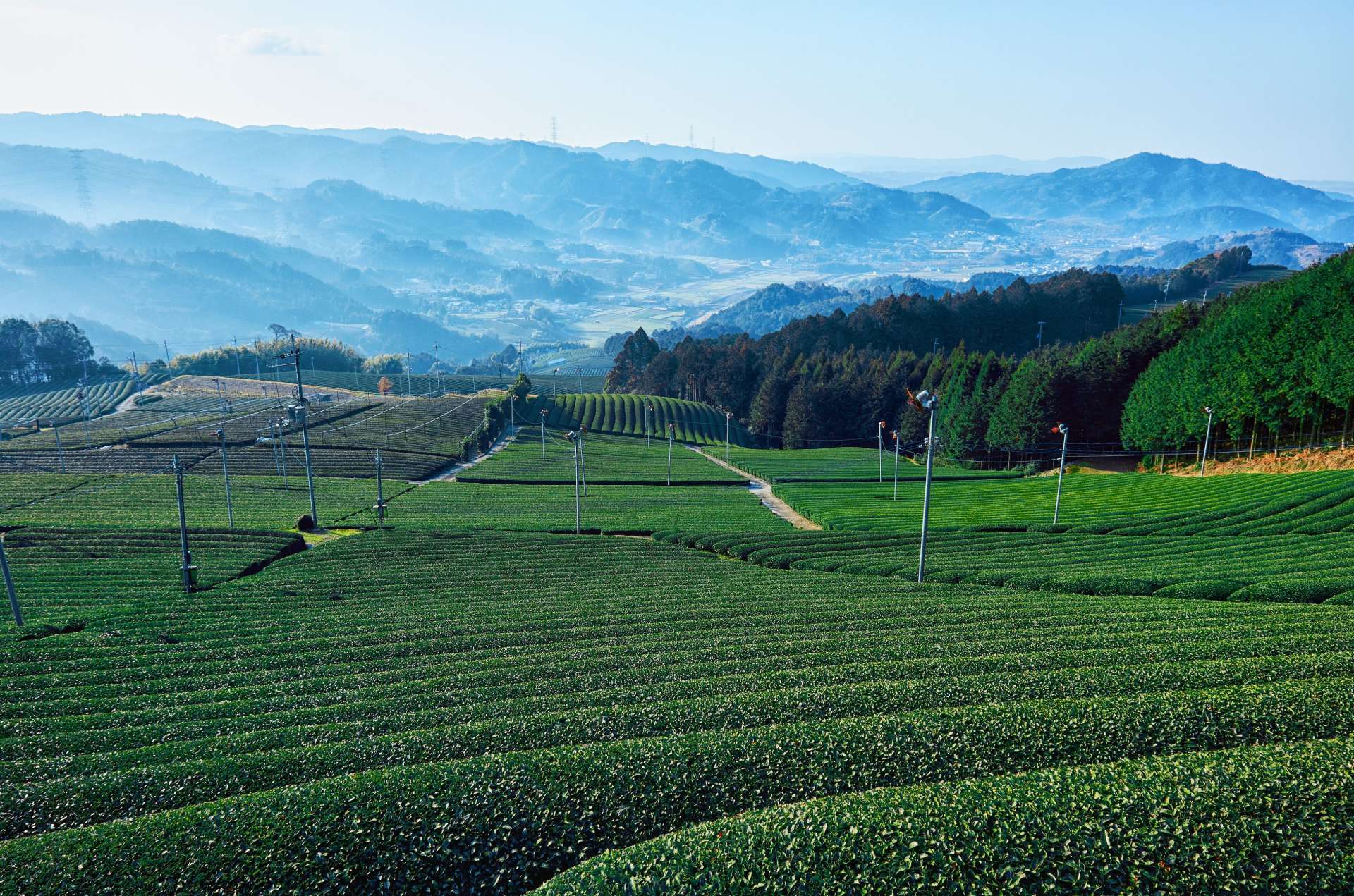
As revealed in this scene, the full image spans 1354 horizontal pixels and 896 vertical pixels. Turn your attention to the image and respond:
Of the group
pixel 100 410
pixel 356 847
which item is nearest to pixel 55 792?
pixel 356 847

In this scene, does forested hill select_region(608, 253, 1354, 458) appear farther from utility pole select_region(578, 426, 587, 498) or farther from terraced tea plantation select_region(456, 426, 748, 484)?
utility pole select_region(578, 426, 587, 498)

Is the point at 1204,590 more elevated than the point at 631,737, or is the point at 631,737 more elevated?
the point at 631,737

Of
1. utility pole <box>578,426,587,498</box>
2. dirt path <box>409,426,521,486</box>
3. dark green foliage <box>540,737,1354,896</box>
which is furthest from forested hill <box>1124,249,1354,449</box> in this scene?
dirt path <box>409,426,521,486</box>

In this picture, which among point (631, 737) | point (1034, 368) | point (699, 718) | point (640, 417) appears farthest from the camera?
point (640, 417)

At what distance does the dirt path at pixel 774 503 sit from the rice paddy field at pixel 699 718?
14.6 meters

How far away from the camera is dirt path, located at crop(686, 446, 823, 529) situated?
5703 cm

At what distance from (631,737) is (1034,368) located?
78.1m

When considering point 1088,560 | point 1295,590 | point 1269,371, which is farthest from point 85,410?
point 1269,371

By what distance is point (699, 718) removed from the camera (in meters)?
16.5

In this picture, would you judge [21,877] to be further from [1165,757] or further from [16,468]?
[16,468]

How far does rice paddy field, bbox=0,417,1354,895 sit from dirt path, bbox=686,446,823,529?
14.6 meters

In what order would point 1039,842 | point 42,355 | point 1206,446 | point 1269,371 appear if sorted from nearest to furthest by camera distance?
point 1039,842, point 1269,371, point 1206,446, point 42,355

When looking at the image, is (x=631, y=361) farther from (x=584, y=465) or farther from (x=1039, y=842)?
(x=1039, y=842)

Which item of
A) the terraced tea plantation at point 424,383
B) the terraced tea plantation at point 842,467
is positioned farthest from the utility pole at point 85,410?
the terraced tea plantation at point 842,467
